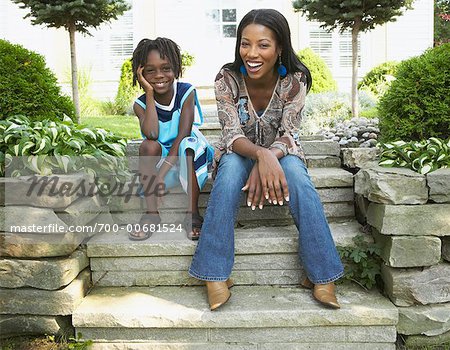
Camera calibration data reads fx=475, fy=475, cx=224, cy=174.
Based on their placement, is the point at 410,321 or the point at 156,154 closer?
the point at 410,321

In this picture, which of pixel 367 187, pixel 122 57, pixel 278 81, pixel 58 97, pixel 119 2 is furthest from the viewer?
pixel 122 57

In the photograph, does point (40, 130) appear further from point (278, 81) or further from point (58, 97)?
point (278, 81)

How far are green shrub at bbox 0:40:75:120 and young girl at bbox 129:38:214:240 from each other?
73cm

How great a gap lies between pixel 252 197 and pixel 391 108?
1.23 metres

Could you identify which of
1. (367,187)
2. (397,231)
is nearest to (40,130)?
(367,187)

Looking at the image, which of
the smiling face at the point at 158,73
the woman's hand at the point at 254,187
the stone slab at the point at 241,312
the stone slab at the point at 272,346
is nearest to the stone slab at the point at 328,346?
the stone slab at the point at 272,346

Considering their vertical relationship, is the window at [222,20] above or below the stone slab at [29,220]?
above

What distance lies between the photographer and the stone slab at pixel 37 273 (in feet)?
7.14

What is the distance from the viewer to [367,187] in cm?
234

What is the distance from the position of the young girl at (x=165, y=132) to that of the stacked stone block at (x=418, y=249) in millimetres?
959

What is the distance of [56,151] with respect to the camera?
2.46 meters

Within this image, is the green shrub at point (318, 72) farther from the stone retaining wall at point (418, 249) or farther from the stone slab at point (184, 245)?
the stone retaining wall at point (418, 249)

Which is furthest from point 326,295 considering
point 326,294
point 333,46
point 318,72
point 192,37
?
point 333,46

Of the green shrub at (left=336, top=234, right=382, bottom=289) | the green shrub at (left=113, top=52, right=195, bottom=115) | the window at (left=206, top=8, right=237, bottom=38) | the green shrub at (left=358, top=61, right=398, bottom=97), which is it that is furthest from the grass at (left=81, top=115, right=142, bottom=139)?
the green shrub at (left=358, top=61, right=398, bottom=97)
